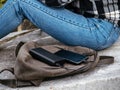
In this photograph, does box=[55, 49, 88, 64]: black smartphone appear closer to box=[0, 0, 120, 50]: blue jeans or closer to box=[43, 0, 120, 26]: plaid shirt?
box=[0, 0, 120, 50]: blue jeans

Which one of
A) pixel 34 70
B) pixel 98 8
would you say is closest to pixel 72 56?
pixel 34 70

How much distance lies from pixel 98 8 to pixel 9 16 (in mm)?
700

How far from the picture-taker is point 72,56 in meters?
2.69

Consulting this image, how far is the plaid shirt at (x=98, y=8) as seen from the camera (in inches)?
120

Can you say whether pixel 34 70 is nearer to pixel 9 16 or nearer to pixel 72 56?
pixel 72 56

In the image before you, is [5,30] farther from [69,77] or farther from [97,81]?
[97,81]

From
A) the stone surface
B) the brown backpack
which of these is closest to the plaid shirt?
the stone surface

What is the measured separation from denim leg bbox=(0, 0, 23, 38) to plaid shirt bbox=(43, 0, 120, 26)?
39cm

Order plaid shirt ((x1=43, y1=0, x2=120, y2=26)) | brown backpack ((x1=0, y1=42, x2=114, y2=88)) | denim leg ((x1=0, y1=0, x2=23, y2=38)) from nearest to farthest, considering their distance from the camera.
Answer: brown backpack ((x1=0, y1=42, x2=114, y2=88)) → denim leg ((x1=0, y1=0, x2=23, y2=38)) → plaid shirt ((x1=43, y1=0, x2=120, y2=26))

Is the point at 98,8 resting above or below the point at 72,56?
above

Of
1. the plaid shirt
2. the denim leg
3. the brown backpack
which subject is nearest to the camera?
the brown backpack

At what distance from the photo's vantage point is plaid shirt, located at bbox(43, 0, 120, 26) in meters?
3.05

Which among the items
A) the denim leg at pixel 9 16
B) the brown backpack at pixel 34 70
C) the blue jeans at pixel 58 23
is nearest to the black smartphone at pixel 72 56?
the brown backpack at pixel 34 70

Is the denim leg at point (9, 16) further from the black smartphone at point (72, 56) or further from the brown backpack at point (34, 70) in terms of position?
the black smartphone at point (72, 56)
